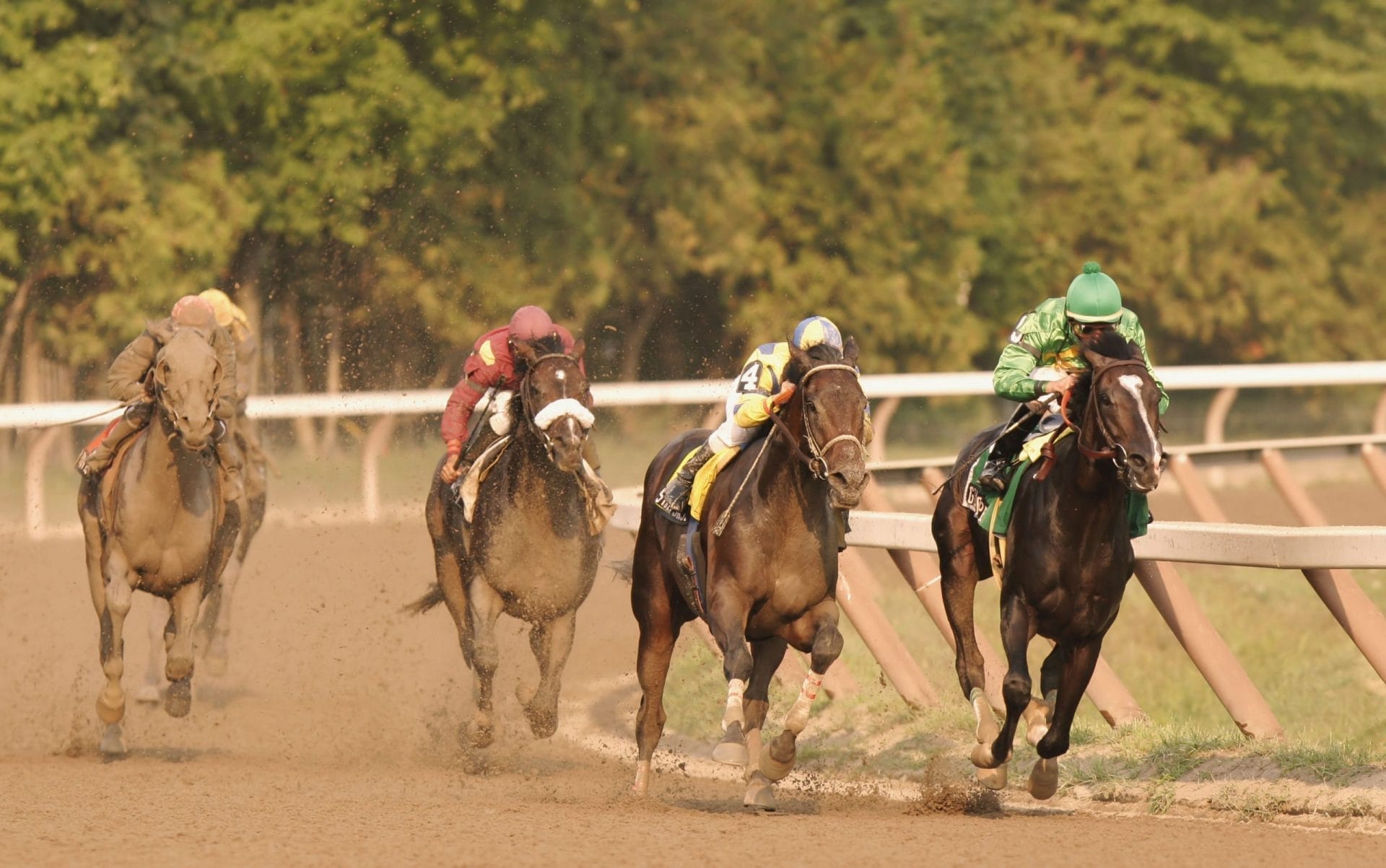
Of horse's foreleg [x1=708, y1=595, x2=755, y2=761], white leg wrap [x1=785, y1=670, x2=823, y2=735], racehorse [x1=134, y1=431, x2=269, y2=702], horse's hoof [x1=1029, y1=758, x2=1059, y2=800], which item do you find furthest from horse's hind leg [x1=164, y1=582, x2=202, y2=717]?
horse's hoof [x1=1029, y1=758, x2=1059, y2=800]

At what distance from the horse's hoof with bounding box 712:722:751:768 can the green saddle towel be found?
1177 millimetres

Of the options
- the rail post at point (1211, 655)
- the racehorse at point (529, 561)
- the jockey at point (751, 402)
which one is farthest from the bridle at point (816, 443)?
the racehorse at point (529, 561)

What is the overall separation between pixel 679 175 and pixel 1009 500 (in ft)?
62.9

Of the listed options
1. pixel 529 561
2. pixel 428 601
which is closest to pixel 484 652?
pixel 529 561

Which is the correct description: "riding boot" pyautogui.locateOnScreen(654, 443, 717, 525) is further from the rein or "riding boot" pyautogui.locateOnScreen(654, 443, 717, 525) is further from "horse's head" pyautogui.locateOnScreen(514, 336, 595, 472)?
the rein

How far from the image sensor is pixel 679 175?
2728 cm

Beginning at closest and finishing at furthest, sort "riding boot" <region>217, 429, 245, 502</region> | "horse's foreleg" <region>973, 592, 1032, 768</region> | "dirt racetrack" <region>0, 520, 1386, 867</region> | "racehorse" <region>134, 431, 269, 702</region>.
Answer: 1. "dirt racetrack" <region>0, 520, 1386, 867</region>
2. "horse's foreleg" <region>973, 592, 1032, 768</region>
3. "riding boot" <region>217, 429, 245, 502</region>
4. "racehorse" <region>134, 431, 269, 702</region>

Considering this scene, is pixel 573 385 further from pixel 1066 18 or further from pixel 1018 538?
pixel 1066 18

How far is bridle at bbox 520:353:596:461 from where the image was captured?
9469 millimetres

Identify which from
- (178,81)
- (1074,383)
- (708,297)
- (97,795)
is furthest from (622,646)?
(708,297)

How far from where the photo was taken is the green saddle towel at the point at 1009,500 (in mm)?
8148

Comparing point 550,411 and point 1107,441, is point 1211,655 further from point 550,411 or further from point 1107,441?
point 550,411

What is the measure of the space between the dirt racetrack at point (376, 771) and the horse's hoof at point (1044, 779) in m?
0.09

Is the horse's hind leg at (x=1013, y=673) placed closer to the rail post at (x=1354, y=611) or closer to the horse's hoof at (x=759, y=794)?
the horse's hoof at (x=759, y=794)
